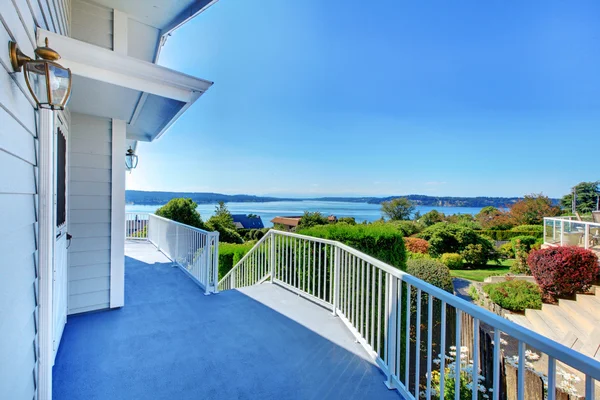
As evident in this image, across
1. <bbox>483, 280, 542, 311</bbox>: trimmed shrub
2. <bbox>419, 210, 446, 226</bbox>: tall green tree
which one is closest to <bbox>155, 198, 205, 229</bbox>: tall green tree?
<bbox>483, 280, 542, 311</bbox>: trimmed shrub

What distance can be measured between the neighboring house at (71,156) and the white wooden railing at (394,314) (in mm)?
2022

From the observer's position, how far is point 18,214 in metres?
1.21

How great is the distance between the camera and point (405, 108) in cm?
1725

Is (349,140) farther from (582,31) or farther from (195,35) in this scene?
(195,35)

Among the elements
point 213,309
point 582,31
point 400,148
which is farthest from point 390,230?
point 400,148

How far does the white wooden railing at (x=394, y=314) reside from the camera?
43.7 inches

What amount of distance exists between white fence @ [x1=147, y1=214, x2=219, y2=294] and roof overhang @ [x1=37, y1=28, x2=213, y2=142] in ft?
6.63

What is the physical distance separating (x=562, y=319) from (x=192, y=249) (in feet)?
26.6

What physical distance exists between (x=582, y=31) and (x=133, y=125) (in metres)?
16.4

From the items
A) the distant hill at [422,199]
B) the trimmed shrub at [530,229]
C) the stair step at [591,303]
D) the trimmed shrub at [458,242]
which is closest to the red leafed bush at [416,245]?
the trimmed shrub at [458,242]

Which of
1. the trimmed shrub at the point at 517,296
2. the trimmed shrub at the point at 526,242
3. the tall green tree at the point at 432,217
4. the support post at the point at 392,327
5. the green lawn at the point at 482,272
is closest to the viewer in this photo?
the support post at the point at 392,327

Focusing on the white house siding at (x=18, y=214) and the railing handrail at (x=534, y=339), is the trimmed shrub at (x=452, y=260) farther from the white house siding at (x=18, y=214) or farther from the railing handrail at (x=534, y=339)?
the white house siding at (x=18, y=214)

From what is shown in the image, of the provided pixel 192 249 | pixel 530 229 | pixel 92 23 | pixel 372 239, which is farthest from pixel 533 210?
pixel 92 23

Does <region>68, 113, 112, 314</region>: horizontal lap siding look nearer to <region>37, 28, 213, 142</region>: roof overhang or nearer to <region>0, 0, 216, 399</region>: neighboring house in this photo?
<region>0, 0, 216, 399</region>: neighboring house
